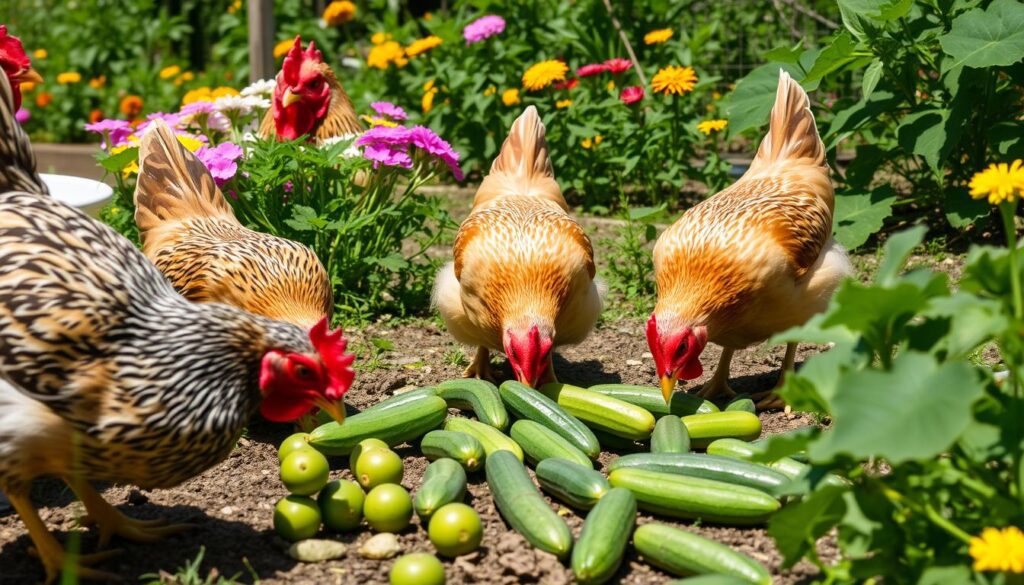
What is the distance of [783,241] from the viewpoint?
392 cm

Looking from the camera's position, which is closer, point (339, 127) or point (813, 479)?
point (813, 479)

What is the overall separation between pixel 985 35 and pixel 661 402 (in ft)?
8.37

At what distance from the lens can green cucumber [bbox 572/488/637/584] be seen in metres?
2.71

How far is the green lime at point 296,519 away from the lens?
297 cm

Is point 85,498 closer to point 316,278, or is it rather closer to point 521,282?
point 316,278

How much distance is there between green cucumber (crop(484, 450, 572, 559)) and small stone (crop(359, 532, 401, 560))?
35cm

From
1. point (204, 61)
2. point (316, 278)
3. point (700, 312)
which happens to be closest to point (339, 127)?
point (316, 278)

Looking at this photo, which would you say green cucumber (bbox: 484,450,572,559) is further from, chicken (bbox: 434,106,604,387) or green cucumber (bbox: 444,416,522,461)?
chicken (bbox: 434,106,604,387)

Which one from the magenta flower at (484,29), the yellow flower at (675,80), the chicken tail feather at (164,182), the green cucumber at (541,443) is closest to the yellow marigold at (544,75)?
the magenta flower at (484,29)

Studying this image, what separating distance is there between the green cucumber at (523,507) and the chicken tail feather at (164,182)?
1.75m

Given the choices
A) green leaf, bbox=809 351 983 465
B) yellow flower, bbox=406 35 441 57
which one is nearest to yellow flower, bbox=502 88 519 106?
yellow flower, bbox=406 35 441 57

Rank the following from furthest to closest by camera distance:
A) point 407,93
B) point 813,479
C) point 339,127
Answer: point 407,93 → point 339,127 → point 813,479

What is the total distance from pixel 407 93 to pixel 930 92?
4.06 m

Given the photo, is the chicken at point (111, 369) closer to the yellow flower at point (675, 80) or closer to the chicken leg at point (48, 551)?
the chicken leg at point (48, 551)
